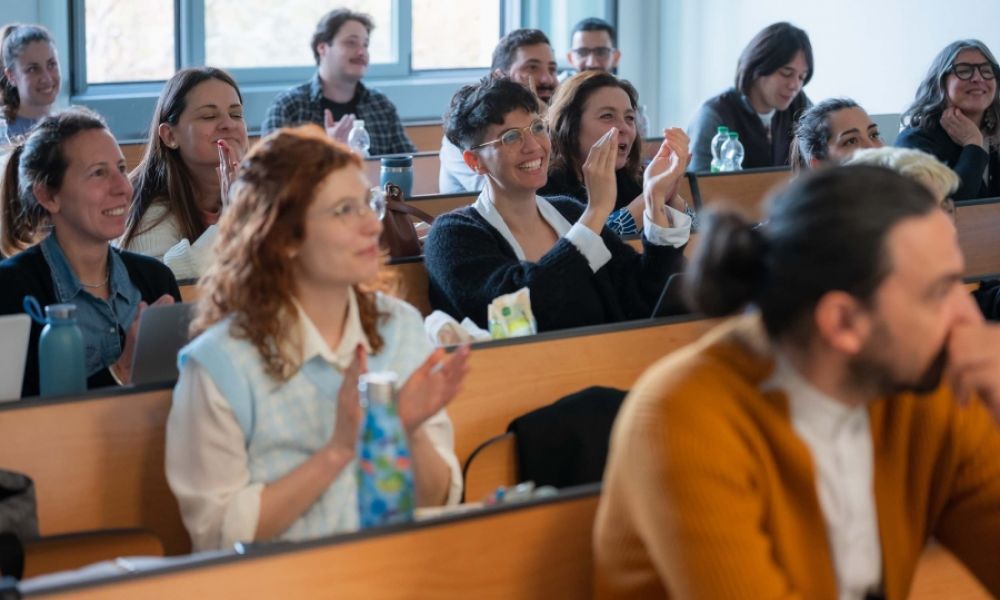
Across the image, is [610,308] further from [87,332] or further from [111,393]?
[111,393]

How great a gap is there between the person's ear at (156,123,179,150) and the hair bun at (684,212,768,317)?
245cm

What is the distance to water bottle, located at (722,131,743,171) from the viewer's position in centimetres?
540

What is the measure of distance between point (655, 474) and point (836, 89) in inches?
237

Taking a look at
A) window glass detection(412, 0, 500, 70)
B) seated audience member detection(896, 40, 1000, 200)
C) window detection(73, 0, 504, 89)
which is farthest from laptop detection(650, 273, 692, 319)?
window glass detection(412, 0, 500, 70)

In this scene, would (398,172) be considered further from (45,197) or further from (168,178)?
(45,197)

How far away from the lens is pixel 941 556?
6.09ft

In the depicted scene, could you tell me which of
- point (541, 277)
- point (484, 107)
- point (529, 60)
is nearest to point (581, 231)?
point (541, 277)

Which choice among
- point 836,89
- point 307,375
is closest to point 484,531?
point 307,375

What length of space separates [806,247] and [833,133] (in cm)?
236

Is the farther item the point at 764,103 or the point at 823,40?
the point at 823,40

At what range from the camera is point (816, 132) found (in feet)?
12.3

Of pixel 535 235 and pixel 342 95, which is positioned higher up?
pixel 342 95

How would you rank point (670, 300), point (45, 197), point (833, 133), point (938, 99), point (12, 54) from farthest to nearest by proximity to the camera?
point (12, 54) < point (938, 99) < point (833, 133) < point (45, 197) < point (670, 300)

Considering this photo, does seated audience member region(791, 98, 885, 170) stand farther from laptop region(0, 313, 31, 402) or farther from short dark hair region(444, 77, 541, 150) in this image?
laptop region(0, 313, 31, 402)
